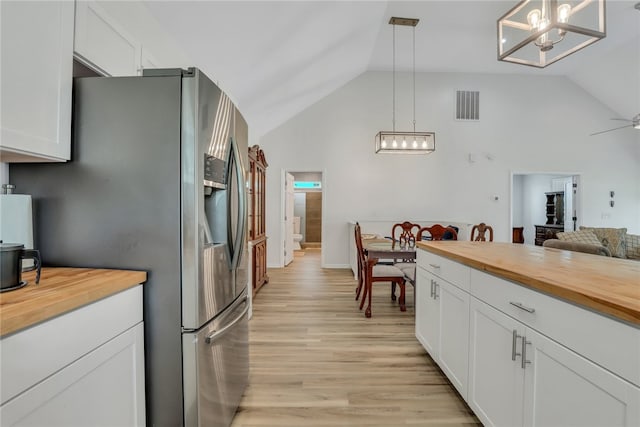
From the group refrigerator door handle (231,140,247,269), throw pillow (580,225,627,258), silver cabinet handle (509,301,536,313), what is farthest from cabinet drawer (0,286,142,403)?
throw pillow (580,225,627,258)

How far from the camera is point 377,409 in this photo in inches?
71.0

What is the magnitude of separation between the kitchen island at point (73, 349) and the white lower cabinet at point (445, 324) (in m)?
1.60

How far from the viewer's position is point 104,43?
1.45 meters

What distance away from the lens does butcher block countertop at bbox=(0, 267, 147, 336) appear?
74cm

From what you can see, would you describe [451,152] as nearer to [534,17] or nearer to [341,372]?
[534,17]

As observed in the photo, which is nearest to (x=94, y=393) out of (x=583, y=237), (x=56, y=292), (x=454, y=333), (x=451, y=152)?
(x=56, y=292)

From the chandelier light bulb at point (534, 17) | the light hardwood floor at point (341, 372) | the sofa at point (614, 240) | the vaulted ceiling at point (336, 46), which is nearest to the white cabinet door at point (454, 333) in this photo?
the light hardwood floor at point (341, 372)

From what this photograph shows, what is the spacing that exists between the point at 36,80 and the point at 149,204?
22.4 inches

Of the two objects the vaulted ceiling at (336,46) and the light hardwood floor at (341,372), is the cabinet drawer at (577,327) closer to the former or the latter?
the light hardwood floor at (341,372)

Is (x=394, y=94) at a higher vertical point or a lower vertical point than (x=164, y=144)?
higher

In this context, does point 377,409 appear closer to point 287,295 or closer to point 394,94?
point 287,295

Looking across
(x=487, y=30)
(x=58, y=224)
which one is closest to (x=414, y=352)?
(x=58, y=224)

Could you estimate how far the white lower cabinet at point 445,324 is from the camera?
1699 mm

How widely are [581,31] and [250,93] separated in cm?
293
